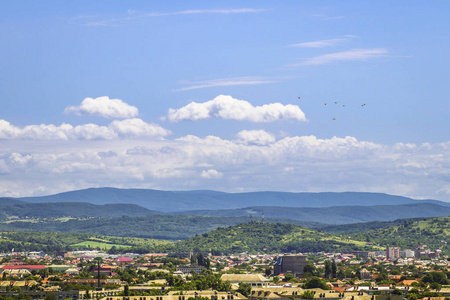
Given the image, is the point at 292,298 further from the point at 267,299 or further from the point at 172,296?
the point at 172,296

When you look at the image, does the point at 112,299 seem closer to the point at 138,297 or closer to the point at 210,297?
the point at 138,297

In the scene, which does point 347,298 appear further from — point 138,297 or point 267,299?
point 138,297

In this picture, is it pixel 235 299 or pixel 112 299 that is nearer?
pixel 112 299

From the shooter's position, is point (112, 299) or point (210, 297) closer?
point (112, 299)

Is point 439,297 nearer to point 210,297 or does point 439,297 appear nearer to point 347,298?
point 347,298

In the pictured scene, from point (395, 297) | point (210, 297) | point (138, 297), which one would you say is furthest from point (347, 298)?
point (138, 297)

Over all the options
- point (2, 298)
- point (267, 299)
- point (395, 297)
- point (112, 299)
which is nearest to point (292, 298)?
point (267, 299)

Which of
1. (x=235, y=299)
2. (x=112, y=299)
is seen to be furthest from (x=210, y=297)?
(x=112, y=299)
